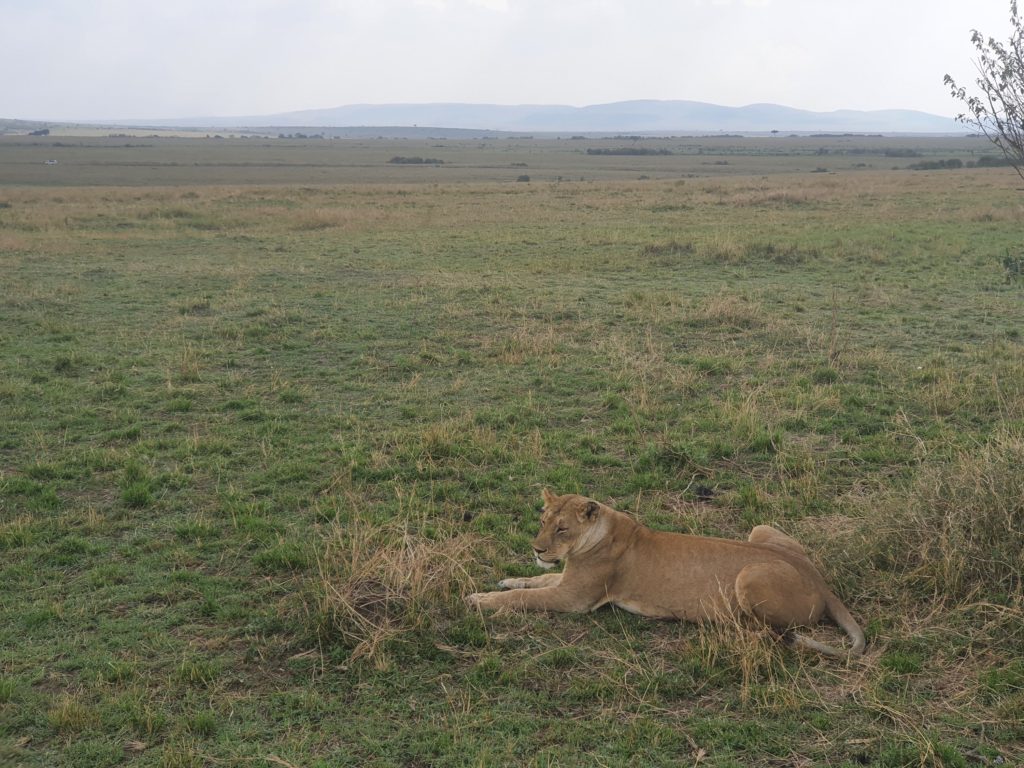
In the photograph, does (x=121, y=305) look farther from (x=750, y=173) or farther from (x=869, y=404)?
(x=750, y=173)

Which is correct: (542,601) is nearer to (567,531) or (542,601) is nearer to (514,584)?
(514,584)

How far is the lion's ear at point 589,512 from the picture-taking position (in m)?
5.32

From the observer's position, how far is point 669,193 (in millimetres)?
40562

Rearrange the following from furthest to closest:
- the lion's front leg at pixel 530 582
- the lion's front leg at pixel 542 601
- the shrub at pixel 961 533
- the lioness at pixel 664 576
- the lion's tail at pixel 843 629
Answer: the lion's front leg at pixel 530 582, the lion's front leg at pixel 542 601, the shrub at pixel 961 533, the lioness at pixel 664 576, the lion's tail at pixel 843 629

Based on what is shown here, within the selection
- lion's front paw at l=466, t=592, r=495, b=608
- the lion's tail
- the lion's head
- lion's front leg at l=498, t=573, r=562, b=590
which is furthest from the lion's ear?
the lion's tail

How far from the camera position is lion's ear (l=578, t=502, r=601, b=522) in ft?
17.5

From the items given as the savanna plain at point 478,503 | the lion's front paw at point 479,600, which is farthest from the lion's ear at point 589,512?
the lion's front paw at point 479,600

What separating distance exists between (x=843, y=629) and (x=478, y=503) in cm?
319

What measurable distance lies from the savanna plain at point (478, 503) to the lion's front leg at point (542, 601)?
0.10 metres

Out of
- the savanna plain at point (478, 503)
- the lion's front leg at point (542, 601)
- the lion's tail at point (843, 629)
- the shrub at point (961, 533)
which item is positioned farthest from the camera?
the lion's front leg at point (542, 601)

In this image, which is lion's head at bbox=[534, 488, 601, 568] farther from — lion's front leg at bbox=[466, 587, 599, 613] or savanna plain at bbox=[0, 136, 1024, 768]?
savanna plain at bbox=[0, 136, 1024, 768]

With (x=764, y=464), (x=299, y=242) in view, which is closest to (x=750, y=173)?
(x=299, y=242)

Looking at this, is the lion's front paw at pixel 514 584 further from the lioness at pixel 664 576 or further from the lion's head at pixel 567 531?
the lion's head at pixel 567 531

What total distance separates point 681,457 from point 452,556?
9.75 feet
